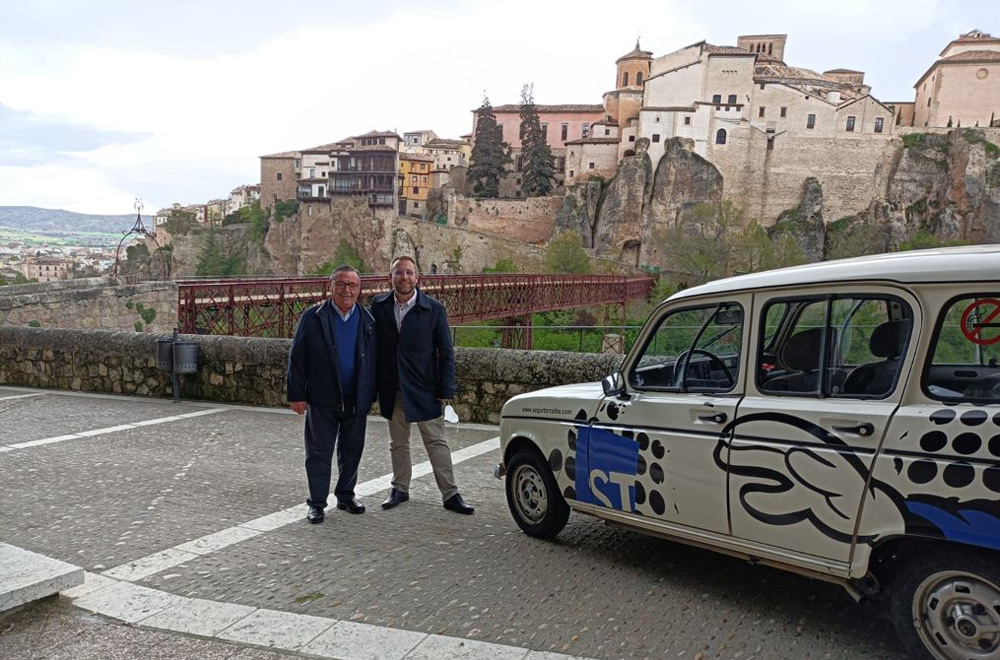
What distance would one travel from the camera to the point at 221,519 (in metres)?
4.88

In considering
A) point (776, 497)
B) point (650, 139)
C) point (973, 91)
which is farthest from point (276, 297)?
point (973, 91)

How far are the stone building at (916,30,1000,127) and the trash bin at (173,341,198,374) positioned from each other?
8020cm

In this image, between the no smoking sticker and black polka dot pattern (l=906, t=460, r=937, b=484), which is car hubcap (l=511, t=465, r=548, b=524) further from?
the no smoking sticker

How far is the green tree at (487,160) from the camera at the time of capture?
79188 millimetres

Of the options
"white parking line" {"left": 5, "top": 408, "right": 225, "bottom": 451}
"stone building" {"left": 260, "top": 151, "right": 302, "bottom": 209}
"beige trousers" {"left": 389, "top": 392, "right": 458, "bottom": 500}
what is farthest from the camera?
"stone building" {"left": 260, "top": 151, "right": 302, "bottom": 209}

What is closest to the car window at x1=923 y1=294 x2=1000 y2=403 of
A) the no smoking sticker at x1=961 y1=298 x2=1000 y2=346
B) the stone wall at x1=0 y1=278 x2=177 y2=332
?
the no smoking sticker at x1=961 y1=298 x2=1000 y2=346

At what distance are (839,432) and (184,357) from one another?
858cm

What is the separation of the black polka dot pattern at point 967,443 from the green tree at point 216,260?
296ft

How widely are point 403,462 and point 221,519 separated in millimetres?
1300

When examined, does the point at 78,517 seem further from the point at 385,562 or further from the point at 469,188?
the point at 469,188

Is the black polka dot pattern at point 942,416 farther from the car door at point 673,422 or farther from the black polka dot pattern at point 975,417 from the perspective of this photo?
the car door at point 673,422

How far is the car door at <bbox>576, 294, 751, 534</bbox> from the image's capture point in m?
3.39

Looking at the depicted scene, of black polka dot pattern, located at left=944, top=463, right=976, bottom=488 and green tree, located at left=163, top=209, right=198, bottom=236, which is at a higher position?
green tree, located at left=163, top=209, right=198, bottom=236

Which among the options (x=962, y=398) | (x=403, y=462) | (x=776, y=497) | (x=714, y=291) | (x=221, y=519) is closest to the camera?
(x=962, y=398)
